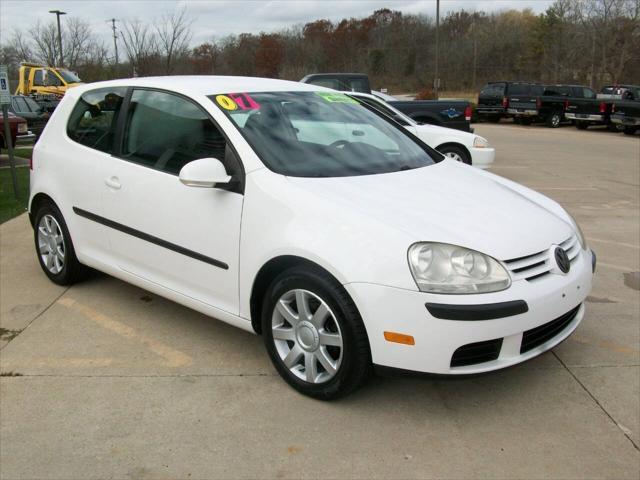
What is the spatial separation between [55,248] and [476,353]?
340 cm

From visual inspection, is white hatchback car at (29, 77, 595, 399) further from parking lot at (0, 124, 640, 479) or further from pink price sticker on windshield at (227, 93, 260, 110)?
parking lot at (0, 124, 640, 479)

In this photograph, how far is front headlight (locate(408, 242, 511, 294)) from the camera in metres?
2.71

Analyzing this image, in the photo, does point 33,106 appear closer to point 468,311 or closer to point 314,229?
point 314,229

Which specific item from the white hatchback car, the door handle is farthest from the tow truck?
the door handle

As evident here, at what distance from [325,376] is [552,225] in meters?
1.47

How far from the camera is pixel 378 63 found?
6981cm

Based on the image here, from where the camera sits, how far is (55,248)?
4.71 meters

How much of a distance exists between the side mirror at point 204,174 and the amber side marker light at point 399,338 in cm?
121

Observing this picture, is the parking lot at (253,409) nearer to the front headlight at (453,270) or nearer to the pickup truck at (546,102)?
the front headlight at (453,270)

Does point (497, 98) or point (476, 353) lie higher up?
point (497, 98)

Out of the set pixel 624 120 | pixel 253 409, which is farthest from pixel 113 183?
pixel 624 120

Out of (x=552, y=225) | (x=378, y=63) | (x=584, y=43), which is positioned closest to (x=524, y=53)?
(x=378, y=63)

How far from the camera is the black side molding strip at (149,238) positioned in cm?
340

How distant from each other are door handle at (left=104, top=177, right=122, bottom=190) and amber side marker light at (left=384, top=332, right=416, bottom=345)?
2113 millimetres
